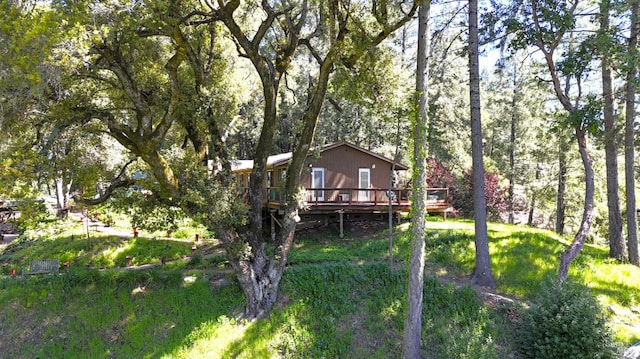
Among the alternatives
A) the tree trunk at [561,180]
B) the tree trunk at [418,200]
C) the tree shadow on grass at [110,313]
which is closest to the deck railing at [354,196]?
the tree shadow on grass at [110,313]

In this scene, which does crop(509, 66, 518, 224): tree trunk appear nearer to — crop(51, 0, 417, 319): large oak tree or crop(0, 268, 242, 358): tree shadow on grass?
crop(51, 0, 417, 319): large oak tree

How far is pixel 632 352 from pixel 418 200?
5.53 metres

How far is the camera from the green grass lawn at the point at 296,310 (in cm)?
935

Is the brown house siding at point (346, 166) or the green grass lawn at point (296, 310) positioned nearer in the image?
the green grass lawn at point (296, 310)

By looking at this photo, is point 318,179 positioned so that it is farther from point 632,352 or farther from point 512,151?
point 512,151

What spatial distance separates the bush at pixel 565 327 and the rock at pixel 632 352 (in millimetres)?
391

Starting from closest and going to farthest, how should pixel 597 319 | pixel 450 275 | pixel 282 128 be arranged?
pixel 597 319, pixel 450 275, pixel 282 128

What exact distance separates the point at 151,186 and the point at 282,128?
25003mm

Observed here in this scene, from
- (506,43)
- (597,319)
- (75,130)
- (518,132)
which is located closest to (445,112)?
(518,132)

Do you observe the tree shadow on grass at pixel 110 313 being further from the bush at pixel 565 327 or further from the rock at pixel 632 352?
the rock at pixel 632 352

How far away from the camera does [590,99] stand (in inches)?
411

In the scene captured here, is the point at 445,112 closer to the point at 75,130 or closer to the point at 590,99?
the point at 590,99

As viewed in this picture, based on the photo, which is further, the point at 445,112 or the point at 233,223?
the point at 445,112

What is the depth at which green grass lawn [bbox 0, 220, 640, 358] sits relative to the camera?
9.35 m
